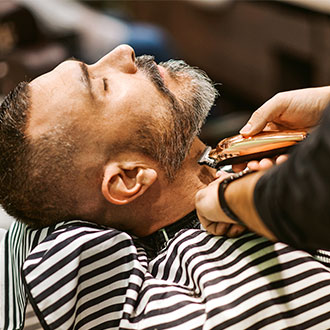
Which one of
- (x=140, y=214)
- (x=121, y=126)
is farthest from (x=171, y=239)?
(x=121, y=126)

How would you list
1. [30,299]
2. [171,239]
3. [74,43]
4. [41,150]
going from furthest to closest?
[74,43] < [171,239] < [41,150] < [30,299]

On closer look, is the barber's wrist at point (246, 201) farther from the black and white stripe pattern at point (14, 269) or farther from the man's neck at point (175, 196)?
the black and white stripe pattern at point (14, 269)

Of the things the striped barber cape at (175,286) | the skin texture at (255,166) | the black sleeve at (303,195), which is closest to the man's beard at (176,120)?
the skin texture at (255,166)

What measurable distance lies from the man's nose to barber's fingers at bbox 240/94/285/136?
1.28ft

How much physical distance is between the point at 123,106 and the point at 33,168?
0.30 metres

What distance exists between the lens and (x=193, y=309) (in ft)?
4.48

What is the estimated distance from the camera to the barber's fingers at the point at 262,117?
1.54 meters

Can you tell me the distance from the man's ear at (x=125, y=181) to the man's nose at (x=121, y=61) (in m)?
0.32

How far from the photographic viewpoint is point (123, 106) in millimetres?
1515

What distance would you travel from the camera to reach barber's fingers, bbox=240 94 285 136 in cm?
154

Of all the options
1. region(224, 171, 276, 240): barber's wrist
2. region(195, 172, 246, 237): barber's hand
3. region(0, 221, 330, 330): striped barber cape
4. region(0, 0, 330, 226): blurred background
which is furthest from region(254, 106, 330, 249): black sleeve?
region(0, 0, 330, 226): blurred background

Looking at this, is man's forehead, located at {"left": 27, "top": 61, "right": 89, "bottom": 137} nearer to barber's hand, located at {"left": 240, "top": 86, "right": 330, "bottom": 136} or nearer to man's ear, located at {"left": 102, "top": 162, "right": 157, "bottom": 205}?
man's ear, located at {"left": 102, "top": 162, "right": 157, "bottom": 205}

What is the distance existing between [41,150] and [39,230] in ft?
0.81

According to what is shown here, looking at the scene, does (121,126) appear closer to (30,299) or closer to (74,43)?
(30,299)
